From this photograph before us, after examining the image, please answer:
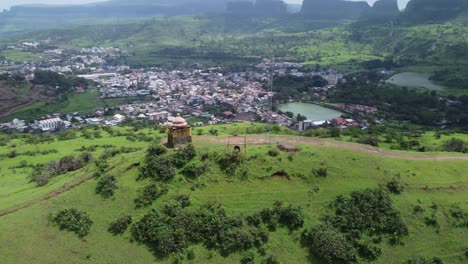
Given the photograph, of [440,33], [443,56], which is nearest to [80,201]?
[443,56]

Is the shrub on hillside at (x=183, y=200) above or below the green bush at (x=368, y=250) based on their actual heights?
above

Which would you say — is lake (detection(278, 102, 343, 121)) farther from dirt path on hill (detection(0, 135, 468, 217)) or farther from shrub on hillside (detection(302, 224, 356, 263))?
shrub on hillside (detection(302, 224, 356, 263))

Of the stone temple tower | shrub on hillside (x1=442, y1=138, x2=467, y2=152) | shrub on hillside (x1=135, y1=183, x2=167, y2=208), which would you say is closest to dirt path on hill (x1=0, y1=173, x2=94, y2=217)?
shrub on hillside (x1=135, y1=183, x2=167, y2=208)

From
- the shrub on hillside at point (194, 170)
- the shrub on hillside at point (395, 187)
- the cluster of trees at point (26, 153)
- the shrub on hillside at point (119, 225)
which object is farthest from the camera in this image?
the cluster of trees at point (26, 153)

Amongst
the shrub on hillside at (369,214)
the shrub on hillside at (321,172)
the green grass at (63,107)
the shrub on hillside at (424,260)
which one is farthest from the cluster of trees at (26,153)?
the shrub on hillside at (424,260)

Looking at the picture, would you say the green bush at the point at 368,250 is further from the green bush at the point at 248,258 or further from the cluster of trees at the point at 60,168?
the cluster of trees at the point at 60,168

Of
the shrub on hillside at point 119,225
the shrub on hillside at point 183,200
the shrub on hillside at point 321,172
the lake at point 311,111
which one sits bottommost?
the lake at point 311,111

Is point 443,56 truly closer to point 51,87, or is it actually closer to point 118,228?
point 51,87
